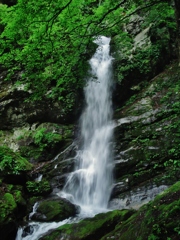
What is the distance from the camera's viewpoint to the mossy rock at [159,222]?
139 inches

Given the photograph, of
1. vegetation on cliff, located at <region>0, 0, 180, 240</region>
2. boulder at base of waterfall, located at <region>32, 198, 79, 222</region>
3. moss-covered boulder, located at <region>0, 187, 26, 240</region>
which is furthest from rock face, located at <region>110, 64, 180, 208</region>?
moss-covered boulder, located at <region>0, 187, 26, 240</region>

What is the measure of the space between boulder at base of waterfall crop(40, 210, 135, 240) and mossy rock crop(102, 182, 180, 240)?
1.19 metres

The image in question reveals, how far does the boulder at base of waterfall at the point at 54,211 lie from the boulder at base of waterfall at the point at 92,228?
1257 millimetres

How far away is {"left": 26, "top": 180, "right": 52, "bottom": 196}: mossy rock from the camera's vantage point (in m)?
9.83

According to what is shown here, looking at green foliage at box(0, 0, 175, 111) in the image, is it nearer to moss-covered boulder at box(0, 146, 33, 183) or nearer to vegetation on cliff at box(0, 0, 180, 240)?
vegetation on cliff at box(0, 0, 180, 240)

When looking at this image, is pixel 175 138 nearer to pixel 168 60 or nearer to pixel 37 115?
pixel 168 60

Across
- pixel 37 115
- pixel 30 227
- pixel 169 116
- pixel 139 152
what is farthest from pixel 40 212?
pixel 37 115

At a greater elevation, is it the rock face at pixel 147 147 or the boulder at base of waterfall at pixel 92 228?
the rock face at pixel 147 147

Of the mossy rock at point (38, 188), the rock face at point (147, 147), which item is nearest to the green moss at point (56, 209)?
the mossy rock at point (38, 188)

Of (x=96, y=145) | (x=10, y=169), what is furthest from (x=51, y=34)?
(x=96, y=145)

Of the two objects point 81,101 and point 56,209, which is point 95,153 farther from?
point 81,101

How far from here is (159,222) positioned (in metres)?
3.74

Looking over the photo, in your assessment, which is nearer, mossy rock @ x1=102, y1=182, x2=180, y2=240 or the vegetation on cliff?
mossy rock @ x1=102, y1=182, x2=180, y2=240

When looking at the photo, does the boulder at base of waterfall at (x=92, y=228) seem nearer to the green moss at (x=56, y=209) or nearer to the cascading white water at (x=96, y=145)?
the green moss at (x=56, y=209)
